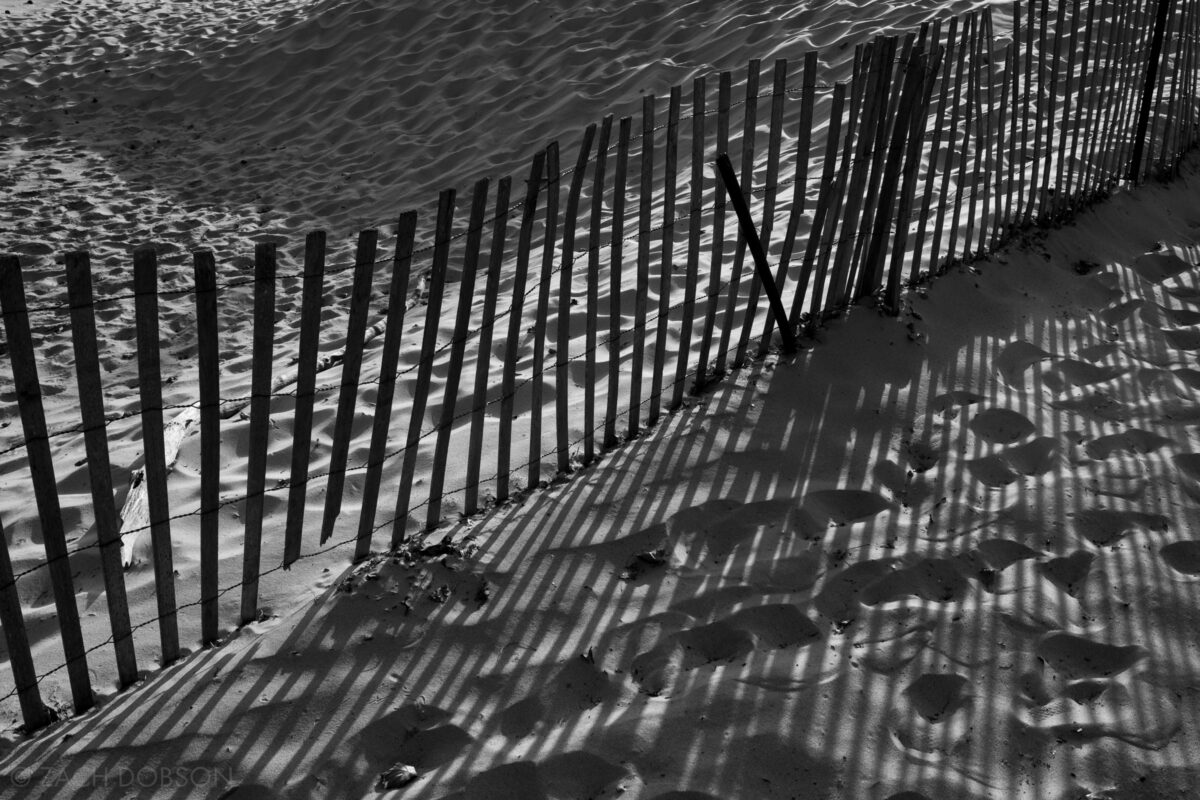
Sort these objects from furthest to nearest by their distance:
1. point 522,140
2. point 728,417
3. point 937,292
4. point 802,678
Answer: point 522,140
point 937,292
point 728,417
point 802,678

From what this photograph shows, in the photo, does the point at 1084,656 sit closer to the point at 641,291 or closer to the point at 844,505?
the point at 844,505

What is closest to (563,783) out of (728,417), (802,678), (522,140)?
(802,678)

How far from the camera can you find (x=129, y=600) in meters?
3.04

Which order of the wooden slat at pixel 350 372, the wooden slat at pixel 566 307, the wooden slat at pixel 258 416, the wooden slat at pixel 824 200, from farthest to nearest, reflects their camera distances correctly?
the wooden slat at pixel 824 200 → the wooden slat at pixel 566 307 → the wooden slat at pixel 350 372 → the wooden slat at pixel 258 416

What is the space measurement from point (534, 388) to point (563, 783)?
52.9 inches

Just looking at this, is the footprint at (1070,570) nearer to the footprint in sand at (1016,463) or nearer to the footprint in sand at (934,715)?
the footprint in sand at (1016,463)

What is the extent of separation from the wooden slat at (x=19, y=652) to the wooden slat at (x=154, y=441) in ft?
1.05

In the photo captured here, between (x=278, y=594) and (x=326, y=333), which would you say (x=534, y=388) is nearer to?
(x=278, y=594)

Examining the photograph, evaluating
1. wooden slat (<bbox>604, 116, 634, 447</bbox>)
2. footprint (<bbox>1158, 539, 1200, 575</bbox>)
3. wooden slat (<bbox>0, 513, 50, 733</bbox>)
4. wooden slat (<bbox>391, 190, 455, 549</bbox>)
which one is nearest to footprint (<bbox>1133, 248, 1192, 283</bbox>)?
footprint (<bbox>1158, 539, 1200, 575</bbox>)

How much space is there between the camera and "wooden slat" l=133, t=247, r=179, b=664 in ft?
8.02

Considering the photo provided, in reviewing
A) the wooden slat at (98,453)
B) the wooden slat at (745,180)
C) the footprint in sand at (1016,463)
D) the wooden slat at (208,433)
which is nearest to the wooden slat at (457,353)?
the wooden slat at (208,433)

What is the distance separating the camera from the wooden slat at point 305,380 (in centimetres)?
274

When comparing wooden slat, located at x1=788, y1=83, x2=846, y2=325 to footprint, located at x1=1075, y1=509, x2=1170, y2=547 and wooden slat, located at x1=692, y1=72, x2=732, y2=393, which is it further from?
footprint, located at x1=1075, y1=509, x2=1170, y2=547

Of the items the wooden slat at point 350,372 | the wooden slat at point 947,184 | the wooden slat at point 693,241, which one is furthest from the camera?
the wooden slat at point 947,184
